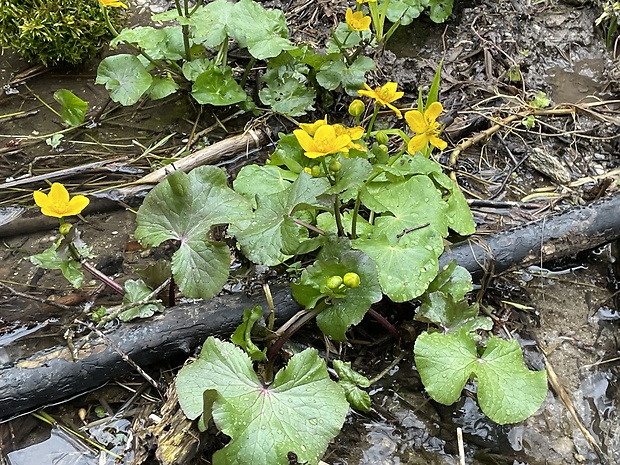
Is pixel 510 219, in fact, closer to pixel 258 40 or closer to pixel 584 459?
pixel 584 459

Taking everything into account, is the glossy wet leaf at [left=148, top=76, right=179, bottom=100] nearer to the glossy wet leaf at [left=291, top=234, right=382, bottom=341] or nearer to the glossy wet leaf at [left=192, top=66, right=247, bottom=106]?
the glossy wet leaf at [left=192, top=66, right=247, bottom=106]

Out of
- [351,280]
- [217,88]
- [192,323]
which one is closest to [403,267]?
[351,280]

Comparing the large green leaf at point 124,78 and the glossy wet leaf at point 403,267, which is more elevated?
the large green leaf at point 124,78

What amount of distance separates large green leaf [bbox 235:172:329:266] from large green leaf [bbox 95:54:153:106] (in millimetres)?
1255

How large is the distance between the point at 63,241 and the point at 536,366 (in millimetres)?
1709

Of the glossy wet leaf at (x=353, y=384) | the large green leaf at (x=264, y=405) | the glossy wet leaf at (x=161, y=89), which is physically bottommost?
the glossy wet leaf at (x=353, y=384)

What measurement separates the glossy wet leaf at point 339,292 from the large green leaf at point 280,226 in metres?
0.11

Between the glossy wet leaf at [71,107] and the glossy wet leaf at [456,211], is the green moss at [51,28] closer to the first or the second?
the glossy wet leaf at [71,107]

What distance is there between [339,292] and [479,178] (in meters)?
1.25

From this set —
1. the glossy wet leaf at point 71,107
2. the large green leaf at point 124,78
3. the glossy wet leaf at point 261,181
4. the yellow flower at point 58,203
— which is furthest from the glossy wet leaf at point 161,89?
the yellow flower at point 58,203

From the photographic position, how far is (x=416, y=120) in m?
1.83

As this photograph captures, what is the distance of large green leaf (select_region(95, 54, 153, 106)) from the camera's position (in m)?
2.60

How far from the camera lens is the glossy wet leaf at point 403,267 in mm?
1722

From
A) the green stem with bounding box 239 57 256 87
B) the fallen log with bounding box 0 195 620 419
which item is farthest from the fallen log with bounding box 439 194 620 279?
the green stem with bounding box 239 57 256 87
